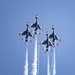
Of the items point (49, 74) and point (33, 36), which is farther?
point (49, 74)

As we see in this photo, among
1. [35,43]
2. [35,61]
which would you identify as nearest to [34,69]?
[35,61]

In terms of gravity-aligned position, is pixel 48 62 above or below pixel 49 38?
below

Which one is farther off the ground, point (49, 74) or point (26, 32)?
point (26, 32)

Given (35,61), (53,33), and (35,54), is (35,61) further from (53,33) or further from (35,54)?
(53,33)

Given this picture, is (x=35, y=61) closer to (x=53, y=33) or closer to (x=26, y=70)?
(x=26, y=70)

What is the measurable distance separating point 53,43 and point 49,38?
0.63m

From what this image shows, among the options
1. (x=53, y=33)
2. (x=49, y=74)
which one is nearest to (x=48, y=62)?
(x=49, y=74)

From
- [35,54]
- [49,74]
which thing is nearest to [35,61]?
[35,54]

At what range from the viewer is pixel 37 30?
25.4 m

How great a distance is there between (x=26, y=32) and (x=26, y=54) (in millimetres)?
3914

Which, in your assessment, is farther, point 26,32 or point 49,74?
point 49,74

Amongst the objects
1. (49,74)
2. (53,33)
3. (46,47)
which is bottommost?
(49,74)

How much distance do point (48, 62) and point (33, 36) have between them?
4.30 meters

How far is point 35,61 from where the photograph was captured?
2602 centimetres
